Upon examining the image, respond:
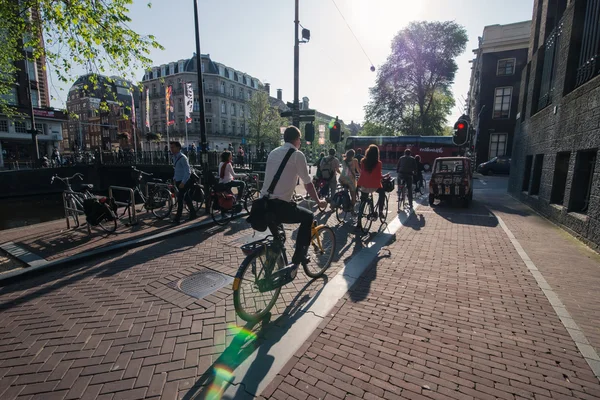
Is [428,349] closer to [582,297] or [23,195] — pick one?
[582,297]

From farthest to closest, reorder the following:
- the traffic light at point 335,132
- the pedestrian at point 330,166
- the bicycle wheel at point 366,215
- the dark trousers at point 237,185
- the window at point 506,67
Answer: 1. the window at point 506,67
2. the traffic light at point 335,132
3. the pedestrian at point 330,166
4. the dark trousers at point 237,185
5. the bicycle wheel at point 366,215

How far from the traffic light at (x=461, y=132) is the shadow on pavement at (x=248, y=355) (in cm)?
1048

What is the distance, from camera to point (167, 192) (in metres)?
7.81

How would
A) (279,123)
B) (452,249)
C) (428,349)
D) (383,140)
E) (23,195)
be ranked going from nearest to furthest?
(428,349) < (452,249) < (23,195) < (383,140) < (279,123)

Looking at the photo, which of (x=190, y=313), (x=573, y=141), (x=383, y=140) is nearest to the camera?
(x=190, y=313)

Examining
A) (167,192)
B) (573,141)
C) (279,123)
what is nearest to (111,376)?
(167,192)

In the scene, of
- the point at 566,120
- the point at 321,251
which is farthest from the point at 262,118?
the point at 321,251

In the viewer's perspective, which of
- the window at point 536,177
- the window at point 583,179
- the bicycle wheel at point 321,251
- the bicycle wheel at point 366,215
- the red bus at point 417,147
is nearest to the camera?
the bicycle wheel at point 321,251

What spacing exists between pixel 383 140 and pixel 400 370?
1206 inches

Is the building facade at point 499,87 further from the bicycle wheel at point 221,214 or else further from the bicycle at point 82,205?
the bicycle at point 82,205

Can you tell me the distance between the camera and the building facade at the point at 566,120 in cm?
607

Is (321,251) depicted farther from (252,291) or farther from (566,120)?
(566,120)

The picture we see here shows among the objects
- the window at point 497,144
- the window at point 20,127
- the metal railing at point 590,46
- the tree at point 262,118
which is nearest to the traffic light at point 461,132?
the metal railing at point 590,46

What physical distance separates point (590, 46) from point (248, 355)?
954cm
